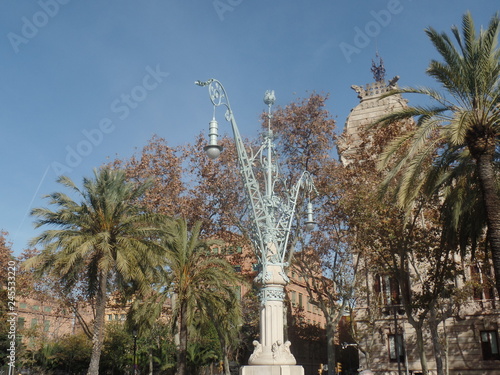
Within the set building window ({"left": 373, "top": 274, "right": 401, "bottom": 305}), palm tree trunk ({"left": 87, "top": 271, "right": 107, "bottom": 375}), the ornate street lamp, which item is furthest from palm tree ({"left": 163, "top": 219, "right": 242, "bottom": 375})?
building window ({"left": 373, "top": 274, "right": 401, "bottom": 305})

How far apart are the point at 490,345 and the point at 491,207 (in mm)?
21566

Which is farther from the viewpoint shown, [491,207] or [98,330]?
[98,330]

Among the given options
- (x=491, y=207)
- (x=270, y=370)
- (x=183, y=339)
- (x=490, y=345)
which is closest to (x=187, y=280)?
(x=183, y=339)

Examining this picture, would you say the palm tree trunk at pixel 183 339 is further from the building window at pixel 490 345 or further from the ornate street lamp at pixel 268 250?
the building window at pixel 490 345

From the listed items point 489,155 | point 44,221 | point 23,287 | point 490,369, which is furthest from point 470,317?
point 23,287

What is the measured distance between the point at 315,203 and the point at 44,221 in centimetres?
1406

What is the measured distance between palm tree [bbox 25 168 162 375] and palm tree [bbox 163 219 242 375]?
1.18 meters

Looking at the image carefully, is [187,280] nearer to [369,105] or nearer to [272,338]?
[272,338]

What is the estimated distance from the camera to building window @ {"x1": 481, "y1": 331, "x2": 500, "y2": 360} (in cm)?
3034

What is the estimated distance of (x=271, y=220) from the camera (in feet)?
45.0

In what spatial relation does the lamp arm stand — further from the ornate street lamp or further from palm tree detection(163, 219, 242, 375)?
palm tree detection(163, 219, 242, 375)

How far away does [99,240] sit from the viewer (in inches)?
777

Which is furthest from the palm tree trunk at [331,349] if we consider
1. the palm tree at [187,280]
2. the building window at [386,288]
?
the building window at [386,288]

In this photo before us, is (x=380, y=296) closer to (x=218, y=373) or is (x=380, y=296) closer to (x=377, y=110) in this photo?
(x=377, y=110)
